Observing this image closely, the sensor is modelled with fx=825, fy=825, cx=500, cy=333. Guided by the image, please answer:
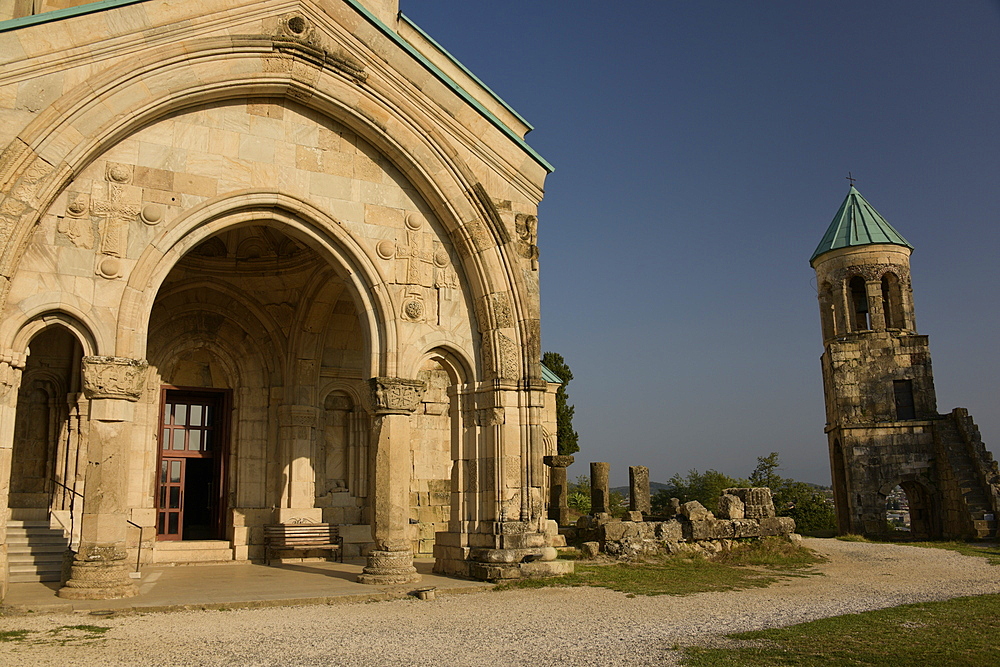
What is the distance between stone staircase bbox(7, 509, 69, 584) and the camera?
11539mm

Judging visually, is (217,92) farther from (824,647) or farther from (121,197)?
(824,647)

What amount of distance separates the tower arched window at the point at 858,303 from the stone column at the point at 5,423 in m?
26.8

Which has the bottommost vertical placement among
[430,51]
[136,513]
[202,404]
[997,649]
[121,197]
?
[997,649]

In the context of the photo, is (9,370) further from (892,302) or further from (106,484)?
(892,302)

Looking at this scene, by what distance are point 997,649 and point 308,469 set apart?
11572mm

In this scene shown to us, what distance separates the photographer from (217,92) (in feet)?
35.8

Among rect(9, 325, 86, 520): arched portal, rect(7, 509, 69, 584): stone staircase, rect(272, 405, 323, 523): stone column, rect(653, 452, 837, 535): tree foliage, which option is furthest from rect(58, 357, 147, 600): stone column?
rect(653, 452, 837, 535): tree foliage

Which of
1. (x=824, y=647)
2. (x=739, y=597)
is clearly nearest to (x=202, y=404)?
(x=739, y=597)

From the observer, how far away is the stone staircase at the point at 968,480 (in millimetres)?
22984

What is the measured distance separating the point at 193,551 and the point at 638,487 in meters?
9.11

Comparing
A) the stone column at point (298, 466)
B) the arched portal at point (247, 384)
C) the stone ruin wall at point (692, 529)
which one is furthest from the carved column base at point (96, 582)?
the stone ruin wall at point (692, 529)

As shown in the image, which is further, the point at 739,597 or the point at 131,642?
the point at 739,597

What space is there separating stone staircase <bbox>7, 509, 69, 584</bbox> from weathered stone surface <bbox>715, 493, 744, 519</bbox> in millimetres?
10887

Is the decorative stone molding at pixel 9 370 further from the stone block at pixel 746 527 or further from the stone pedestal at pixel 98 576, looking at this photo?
the stone block at pixel 746 527
